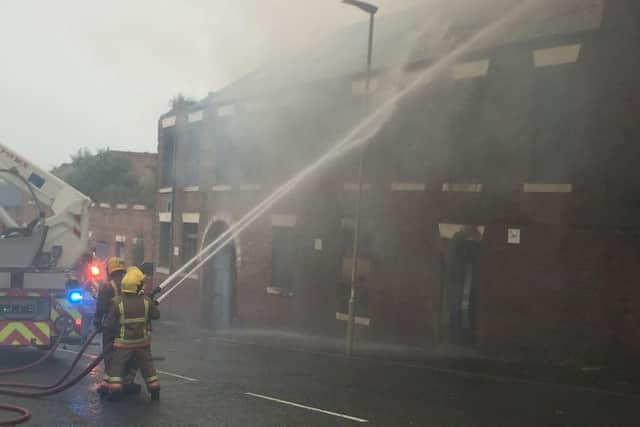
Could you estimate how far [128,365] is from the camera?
30.6 feet

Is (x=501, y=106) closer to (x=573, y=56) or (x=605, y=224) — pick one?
(x=573, y=56)

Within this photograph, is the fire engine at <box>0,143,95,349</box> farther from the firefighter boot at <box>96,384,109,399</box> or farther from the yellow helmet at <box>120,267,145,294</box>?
the yellow helmet at <box>120,267,145,294</box>

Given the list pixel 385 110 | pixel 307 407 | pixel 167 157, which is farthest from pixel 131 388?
pixel 167 157

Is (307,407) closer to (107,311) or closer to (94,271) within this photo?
(107,311)

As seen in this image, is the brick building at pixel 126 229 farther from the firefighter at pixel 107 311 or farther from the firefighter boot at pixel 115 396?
the firefighter boot at pixel 115 396

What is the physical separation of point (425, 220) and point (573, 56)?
15.3 ft

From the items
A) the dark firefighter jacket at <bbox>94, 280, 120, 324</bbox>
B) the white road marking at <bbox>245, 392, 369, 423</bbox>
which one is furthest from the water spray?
the white road marking at <bbox>245, 392, 369, 423</bbox>

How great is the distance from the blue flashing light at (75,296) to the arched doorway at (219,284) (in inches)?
425

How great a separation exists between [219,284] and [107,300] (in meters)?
14.0

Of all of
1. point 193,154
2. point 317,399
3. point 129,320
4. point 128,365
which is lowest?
point 317,399

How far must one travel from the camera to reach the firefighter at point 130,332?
9.06 metres

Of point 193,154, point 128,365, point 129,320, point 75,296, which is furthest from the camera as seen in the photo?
point 193,154

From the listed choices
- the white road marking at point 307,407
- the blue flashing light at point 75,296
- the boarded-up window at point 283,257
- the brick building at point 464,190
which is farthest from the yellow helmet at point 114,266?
the boarded-up window at point 283,257

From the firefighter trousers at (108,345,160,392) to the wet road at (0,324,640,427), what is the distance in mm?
254
